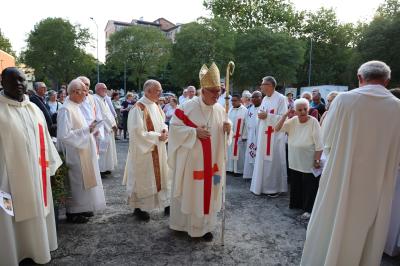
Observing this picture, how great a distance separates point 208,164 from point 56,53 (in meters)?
44.1

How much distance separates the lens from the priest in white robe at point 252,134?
A: 7.92m

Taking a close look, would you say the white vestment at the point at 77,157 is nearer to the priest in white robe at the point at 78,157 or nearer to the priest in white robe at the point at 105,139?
the priest in white robe at the point at 78,157

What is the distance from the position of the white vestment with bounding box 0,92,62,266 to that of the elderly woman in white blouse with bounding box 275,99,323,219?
12.0ft

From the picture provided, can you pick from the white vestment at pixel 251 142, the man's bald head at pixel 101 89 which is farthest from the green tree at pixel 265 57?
the man's bald head at pixel 101 89

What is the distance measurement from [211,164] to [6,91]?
2.40 m

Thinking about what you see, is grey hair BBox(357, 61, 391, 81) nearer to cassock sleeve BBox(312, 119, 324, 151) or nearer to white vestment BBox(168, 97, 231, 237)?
white vestment BBox(168, 97, 231, 237)

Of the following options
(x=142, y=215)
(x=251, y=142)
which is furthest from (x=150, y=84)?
(x=251, y=142)

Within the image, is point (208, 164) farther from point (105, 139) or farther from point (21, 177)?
point (105, 139)

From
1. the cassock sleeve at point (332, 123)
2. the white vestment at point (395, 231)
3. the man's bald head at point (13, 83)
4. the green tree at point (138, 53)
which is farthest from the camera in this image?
the green tree at point (138, 53)

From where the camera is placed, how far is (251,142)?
8.05 m

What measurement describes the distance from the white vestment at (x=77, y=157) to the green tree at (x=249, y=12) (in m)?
42.3

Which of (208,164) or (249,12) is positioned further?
(249,12)

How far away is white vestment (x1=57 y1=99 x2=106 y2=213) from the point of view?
4.73m

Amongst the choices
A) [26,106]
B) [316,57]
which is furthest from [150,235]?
[316,57]
